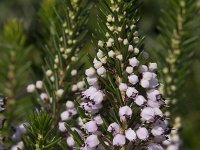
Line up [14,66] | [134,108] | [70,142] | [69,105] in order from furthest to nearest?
[14,66] → [69,105] → [70,142] → [134,108]

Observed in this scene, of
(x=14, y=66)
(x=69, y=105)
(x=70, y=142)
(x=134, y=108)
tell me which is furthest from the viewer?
(x=14, y=66)

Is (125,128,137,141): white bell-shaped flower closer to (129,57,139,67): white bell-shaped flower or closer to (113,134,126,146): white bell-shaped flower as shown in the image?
(113,134,126,146): white bell-shaped flower

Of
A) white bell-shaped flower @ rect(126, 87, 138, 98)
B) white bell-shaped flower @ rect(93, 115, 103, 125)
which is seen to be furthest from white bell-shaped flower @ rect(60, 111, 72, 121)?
white bell-shaped flower @ rect(126, 87, 138, 98)

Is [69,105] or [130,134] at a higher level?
[69,105]

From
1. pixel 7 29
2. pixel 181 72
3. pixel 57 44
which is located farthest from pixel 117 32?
pixel 7 29

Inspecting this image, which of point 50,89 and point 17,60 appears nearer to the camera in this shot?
point 50,89

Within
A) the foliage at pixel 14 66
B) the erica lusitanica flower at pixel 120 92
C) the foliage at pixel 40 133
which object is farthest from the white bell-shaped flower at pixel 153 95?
the foliage at pixel 14 66

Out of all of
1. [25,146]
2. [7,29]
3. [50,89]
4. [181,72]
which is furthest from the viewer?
[7,29]

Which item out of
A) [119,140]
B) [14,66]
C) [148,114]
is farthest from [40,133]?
[14,66]

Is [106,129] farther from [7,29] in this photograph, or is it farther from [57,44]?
[7,29]

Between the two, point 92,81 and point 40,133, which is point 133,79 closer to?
point 92,81
